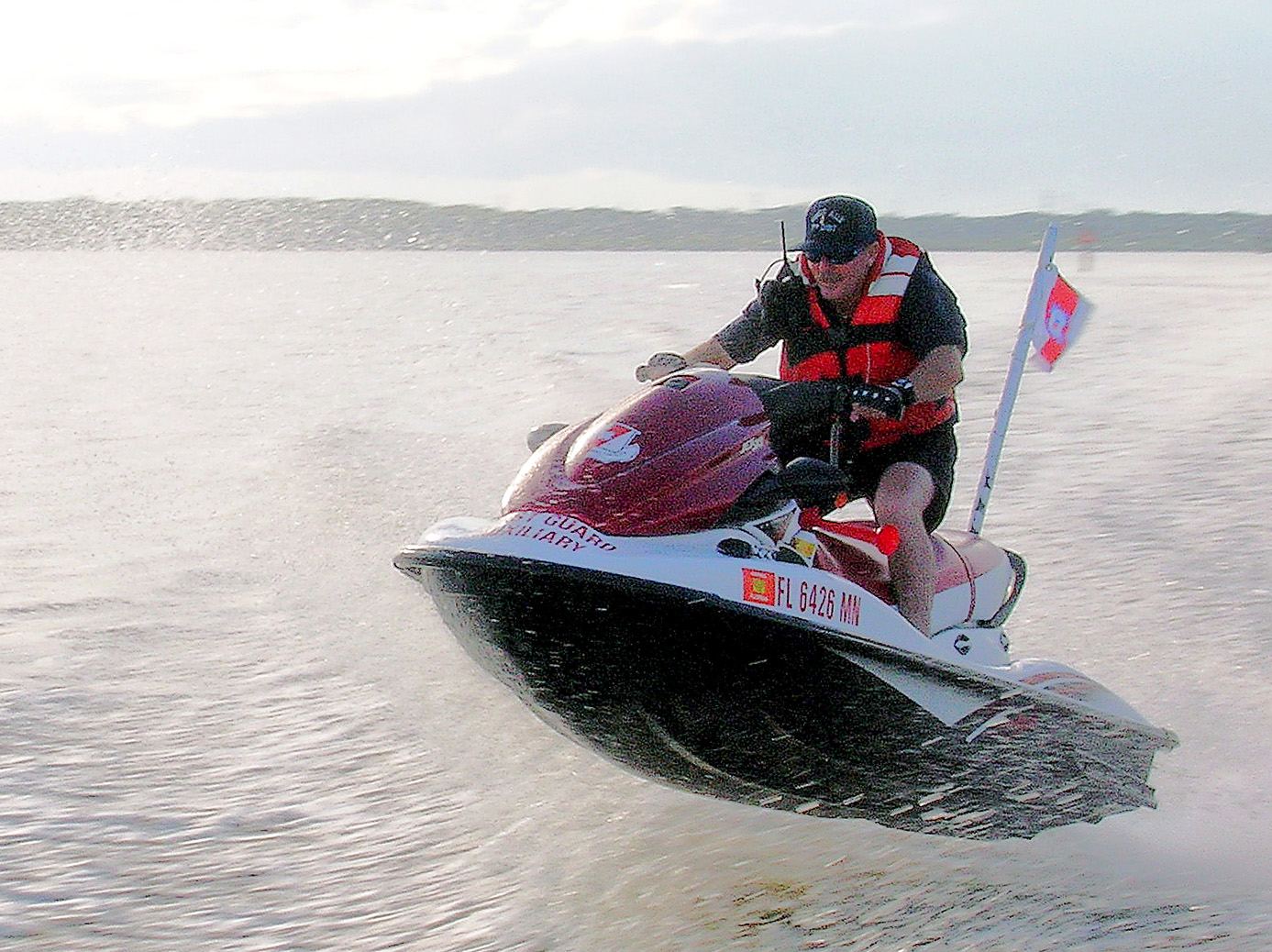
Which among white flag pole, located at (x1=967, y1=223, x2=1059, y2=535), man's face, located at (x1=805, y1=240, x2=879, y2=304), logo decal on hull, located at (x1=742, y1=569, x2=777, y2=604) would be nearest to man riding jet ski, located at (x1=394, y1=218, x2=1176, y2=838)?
logo decal on hull, located at (x1=742, y1=569, x2=777, y2=604)

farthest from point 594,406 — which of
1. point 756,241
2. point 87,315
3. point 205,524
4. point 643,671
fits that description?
point 756,241

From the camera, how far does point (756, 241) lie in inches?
1224

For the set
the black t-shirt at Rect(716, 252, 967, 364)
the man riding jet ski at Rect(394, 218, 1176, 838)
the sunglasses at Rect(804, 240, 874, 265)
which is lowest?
the man riding jet ski at Rect(394, 218, 1176, 838)

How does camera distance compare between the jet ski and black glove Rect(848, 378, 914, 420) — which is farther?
black glove Rect(848, 378, 914, 420)

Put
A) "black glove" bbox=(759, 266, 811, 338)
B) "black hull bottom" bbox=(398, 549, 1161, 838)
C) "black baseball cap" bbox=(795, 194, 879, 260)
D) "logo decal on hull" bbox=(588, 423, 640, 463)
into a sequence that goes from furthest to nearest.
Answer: "black glove" bbox=(759, 266, 811, 338), "black baseball cap" bbox=(795, 194, 879, 260), "logo decal on hull" bbox=(588, 423, 640, 463), "black hull bottom" bbox=(398, 549, 1161, 838)

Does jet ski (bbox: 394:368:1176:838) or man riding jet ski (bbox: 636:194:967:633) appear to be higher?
man riding jet ski (bbox: 636:194:967:633)

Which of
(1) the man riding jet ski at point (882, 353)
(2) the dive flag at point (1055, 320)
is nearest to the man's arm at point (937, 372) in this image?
(1) the man riding jet ski at point (882, 353)

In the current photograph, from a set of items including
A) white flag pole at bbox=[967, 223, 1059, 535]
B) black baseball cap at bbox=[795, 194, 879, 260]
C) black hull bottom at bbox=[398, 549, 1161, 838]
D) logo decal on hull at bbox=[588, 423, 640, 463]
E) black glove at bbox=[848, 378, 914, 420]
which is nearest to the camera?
black hull bottom at bbox=[398, 549, 1161, 838]

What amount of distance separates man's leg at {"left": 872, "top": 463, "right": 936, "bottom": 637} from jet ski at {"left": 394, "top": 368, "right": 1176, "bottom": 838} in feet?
0.21

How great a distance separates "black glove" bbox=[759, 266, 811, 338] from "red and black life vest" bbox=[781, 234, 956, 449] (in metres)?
0.02

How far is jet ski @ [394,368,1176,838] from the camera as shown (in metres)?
3.36

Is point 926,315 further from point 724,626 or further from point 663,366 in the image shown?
point 724,626

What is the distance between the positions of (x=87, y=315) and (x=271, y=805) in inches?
561

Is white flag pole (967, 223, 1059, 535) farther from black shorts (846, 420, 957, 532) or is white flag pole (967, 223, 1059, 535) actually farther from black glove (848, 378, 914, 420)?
black glove (848, 378, 914, 420)
